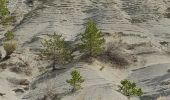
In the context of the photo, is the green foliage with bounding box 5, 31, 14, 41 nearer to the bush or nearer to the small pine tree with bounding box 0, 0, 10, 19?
the bush

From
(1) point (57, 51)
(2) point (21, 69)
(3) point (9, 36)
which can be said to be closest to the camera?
(2) point (21, 69)

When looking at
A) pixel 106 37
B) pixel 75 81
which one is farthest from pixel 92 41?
pixel 75 81

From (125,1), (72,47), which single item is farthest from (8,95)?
(125,1)

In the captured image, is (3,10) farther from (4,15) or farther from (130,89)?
(130,89)

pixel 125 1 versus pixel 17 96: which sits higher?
pixel 125 1

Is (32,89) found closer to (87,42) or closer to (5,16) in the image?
(87,42)
